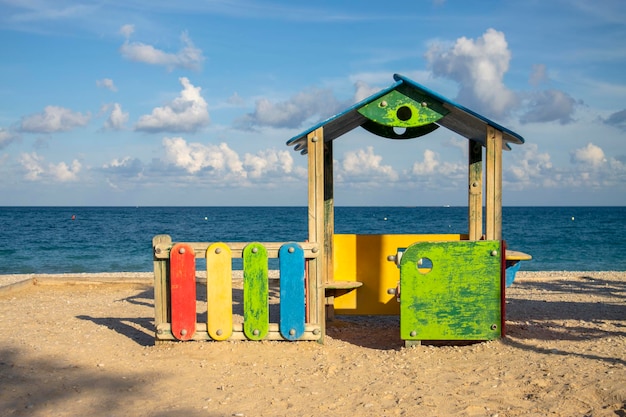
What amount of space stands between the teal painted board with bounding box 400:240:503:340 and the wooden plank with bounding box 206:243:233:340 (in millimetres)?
1885

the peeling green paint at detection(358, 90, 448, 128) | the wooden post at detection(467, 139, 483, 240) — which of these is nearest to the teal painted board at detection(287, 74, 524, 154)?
the peeling green paint at detection(358, 90, 448, 128)

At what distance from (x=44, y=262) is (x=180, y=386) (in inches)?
1037

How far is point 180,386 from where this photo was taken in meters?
5.67

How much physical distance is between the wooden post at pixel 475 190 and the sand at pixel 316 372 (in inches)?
50.6

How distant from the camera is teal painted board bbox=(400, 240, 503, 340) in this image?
A: 22.7ft

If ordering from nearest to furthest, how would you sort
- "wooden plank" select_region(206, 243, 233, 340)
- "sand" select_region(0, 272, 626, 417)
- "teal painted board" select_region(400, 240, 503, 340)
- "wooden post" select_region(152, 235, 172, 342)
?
1. "sand" select_region(0, 272, 626, 417)
2. "teal painted board" select_region(400, 240, 503, 340)
3. "wooden plank" select_region(206, 243, 233, 340)
4. "wooden post" select_region(152, 235, 172, 342)

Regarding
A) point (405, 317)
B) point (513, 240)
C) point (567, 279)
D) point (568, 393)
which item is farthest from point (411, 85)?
point (513, 240)

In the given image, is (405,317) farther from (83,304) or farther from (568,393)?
(83,304)

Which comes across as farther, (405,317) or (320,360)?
(405,317)

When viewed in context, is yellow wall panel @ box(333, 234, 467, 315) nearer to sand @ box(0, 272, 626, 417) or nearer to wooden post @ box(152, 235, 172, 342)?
sand @ box(0, 272, 626, 417)

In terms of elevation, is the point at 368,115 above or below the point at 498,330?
above

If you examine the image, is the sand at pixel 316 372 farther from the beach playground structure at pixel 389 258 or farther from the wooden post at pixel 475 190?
the wooden post at pixel 475 190

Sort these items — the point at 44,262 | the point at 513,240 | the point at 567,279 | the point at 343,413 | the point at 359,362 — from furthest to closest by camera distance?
the point at 513,240
the point at 44,262
the point at 567,279
the point at 359,362
the point at 343,413

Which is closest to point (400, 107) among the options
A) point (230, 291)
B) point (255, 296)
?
point (255, 296)
